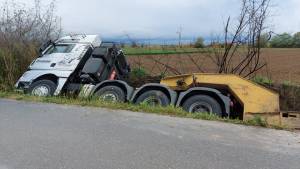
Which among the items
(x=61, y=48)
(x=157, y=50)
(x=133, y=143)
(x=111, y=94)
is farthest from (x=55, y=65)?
(x=133, y=143)

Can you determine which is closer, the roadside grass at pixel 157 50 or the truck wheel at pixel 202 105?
the truck wheel at pixel 202 105

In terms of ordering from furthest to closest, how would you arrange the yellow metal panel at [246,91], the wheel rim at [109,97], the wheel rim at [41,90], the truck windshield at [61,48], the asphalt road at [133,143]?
the truck windshield at [61,48] → the wheel rim at [41,90] → the wheel rim at [109,97] → the yellow metal panel at [246,91] → the asphalt road at [133,143]

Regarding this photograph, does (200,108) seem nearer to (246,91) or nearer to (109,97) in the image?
(246,91)

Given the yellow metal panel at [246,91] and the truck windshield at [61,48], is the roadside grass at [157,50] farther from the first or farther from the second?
the yellow metal panel at [246,91]

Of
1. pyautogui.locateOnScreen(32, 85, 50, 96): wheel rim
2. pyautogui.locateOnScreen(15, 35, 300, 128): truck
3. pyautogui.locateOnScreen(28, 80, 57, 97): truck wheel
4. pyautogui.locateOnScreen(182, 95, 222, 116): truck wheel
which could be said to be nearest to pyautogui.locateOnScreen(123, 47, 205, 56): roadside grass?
pyautogui.locateOnScreen(15, 35, 300, 128): truck

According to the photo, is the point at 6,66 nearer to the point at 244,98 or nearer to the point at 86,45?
the point at 86,45

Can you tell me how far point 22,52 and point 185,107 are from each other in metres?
6.31

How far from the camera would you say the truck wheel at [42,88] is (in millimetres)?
10875

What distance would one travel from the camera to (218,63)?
494 inches

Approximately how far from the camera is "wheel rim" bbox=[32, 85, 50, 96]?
10844 mm

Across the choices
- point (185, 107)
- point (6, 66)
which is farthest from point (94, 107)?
point (6, 66)

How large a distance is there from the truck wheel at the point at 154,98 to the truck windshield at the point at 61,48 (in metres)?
3.20

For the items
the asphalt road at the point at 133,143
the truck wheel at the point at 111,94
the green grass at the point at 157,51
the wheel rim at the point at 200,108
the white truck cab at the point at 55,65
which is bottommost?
the asphalt road at the point at 133,143

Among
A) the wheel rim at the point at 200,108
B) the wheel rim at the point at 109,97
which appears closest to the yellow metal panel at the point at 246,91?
the wheel rim at the point at 200,108
